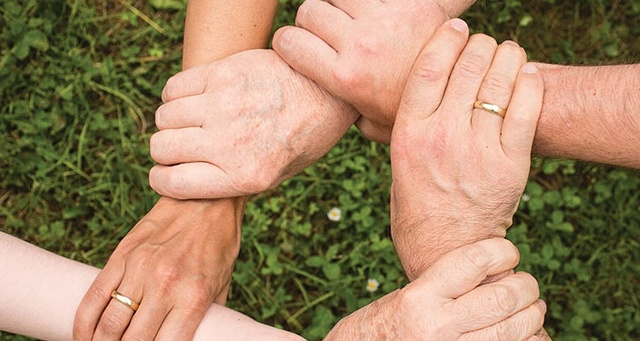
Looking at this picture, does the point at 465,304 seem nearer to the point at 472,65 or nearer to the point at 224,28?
the point at 472,65

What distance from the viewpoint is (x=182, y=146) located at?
233cm

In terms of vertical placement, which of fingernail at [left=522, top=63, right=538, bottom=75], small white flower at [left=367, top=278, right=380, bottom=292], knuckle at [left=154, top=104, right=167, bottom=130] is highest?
fingernail at [left=522, top=63, right=538, bottom=75]

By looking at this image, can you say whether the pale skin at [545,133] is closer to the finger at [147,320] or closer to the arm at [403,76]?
the arm at [403,76]

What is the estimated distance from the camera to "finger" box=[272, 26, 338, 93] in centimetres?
227

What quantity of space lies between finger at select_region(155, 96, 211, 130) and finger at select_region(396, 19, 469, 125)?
2.10 ft

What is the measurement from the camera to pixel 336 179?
3439 mm

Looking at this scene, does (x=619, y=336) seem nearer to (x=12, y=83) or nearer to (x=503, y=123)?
(x=503, y=123)

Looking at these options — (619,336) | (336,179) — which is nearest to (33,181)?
(336,179)

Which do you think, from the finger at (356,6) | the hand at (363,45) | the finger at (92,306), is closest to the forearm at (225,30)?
the hand at (363,45)

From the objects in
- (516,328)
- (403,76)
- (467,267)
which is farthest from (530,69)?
(516,328)

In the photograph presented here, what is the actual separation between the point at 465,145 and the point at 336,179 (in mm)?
1399

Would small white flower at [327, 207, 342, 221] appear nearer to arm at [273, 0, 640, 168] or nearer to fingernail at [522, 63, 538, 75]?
arm at [273, 0, 640, 168]

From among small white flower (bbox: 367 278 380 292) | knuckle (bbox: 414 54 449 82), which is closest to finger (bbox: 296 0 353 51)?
knuckle (bbox: 414 54 449 82)

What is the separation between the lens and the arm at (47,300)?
2119 millimetres
